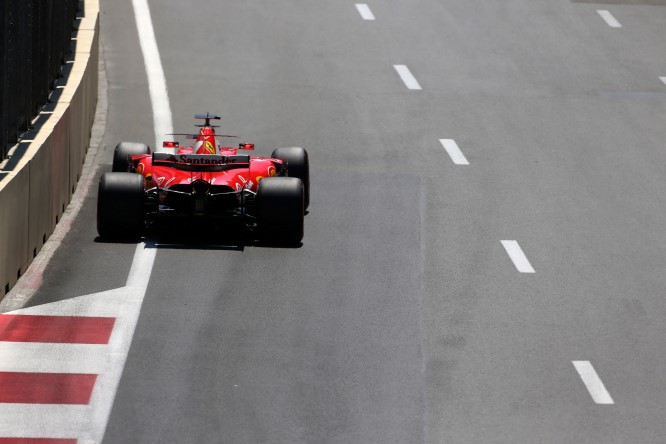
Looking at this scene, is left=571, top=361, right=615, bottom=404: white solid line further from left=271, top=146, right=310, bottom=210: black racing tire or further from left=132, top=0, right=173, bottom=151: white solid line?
left=132, top=0, right=173, bottom=151: white solid line

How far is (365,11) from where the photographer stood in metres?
36.6

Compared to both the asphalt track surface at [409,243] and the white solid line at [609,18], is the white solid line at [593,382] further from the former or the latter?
the white solid line at [609,18]

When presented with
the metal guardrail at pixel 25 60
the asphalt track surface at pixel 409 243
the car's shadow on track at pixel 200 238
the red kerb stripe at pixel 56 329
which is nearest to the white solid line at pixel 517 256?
the asphalt track surface at pixel 409 243

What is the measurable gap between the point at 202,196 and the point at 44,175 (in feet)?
6.58

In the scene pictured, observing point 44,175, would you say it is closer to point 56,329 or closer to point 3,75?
point 3,75

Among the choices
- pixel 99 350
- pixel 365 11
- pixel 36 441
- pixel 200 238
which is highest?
pixel 36 441

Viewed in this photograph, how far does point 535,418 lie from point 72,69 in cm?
1281

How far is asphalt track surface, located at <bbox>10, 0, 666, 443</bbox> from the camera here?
49.7 feet

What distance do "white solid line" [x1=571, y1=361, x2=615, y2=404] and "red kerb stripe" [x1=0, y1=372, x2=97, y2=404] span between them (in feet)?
16.4

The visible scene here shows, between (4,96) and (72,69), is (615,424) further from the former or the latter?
(72,69)

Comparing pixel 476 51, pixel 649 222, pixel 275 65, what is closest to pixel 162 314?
pixel 649 222

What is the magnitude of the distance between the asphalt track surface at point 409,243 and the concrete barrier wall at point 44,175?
1.57 ft

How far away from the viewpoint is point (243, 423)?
47.1 feet

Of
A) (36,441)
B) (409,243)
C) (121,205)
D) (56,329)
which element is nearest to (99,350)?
(56,329)
